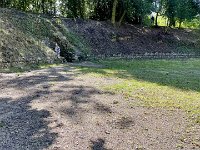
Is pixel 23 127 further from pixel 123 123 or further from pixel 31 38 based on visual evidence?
pixel 31 38

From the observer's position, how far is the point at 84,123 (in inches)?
314

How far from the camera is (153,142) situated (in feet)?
23.1

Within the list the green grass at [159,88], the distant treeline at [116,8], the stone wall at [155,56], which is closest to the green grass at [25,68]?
the green grass at [159,88]

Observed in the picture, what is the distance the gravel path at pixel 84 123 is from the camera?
6.92 metres

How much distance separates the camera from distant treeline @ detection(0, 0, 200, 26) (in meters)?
27.6

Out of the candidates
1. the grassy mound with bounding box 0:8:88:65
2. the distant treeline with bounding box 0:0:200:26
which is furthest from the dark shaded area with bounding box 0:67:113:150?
the distant treeline with bounding box 0:0:200:26

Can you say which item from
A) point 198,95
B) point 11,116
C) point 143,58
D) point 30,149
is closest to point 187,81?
point 198,95

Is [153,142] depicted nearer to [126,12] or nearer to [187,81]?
[187,81]

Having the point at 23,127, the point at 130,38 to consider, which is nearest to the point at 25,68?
the point at 23,127

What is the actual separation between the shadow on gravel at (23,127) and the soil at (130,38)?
1418cm

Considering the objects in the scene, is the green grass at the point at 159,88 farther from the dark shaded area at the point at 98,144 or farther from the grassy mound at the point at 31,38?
the grassy mound at the point at 31,38

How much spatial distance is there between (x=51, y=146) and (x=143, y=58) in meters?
17.1

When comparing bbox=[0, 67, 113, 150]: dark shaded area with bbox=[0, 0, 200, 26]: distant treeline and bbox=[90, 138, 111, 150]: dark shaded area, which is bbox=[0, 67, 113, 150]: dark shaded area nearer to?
bbox=[90, 138, 111, 150]: dark shaded area

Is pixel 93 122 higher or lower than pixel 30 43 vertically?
lower
